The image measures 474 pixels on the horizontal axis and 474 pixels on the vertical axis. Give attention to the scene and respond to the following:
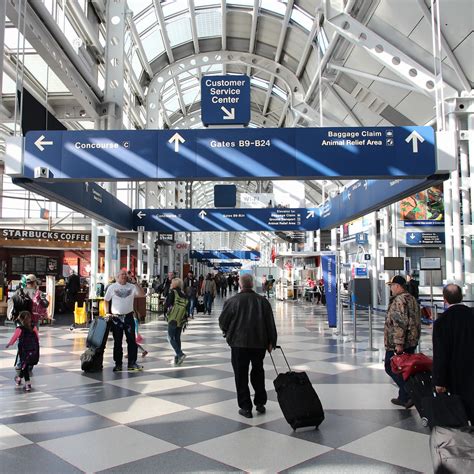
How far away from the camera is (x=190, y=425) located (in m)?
4.91

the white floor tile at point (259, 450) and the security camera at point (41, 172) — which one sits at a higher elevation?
the security camera at point (41, 172)

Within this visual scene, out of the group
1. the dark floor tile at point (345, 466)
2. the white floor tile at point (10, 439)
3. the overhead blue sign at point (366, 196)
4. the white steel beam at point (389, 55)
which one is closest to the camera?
the dark floor tile at point (345, 466)

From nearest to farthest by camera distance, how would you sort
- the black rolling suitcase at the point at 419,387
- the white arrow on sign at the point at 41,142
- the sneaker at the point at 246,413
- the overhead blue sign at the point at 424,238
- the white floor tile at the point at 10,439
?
the white floor tile at the point at 10,439, the black rolling suitcase at the point at 419,387, the sneaker at the point at 246,413, the white arrow on sign at the point at 41,142, the overhead blue sign at the point at 424,238

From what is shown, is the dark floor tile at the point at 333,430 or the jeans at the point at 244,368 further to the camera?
the jeans at the point at 244,368

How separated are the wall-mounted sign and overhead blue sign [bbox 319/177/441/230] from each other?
10993mm

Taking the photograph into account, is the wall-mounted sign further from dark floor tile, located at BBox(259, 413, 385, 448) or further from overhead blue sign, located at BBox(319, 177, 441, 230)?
dark floor tile, located at BBox(259, 413, 385, 448)

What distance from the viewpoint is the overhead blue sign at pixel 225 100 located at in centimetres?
836

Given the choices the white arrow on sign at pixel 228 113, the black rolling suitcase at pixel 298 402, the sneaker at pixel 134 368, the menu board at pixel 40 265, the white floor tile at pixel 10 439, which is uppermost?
the white arrow on sign at pixel 228 113

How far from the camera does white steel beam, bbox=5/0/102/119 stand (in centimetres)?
1012

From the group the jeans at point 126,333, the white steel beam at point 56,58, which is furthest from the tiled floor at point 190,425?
the white steel beam at point 56,58

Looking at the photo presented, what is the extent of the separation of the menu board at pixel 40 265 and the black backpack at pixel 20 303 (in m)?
19.0

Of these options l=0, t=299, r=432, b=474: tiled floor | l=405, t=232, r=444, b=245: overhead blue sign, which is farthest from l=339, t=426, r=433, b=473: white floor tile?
l=405, t=232, r=444, b=245: overhead blue sign

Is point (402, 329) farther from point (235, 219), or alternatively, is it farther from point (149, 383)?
point (235, 219)

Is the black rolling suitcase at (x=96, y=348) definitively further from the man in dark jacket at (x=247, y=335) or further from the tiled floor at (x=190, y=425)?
the man in dark jacket at (x=247, y=335)
